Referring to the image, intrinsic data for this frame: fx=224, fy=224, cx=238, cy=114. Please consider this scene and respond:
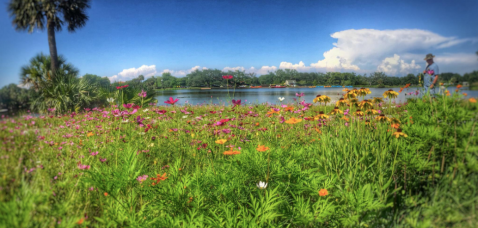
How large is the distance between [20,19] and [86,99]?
5547mm

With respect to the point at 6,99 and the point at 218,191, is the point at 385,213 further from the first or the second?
the point at 6,99

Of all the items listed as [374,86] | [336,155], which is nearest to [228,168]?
[336,155]

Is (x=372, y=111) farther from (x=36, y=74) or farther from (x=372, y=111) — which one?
(x=36, y=74)

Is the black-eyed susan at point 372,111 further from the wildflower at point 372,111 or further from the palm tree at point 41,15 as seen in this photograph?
the palm tree at point 41,15

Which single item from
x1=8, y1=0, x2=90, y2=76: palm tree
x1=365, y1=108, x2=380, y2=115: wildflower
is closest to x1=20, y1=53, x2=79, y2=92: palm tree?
x1=8, y1=0, x2=90, y2=76: palm tree

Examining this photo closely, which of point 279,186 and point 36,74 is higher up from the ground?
point 36,74

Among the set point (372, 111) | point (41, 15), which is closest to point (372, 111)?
point (372, 111)

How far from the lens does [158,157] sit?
10.3 ft

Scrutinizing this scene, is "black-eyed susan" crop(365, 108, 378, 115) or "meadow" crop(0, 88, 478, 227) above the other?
"black-eyed susan" crop(365, 108, 378, 115)

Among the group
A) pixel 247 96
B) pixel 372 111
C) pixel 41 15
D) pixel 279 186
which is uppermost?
pixel 41 15

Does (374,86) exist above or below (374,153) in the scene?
above

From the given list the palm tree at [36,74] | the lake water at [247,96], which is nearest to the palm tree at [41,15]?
the palm tree at [36,74]

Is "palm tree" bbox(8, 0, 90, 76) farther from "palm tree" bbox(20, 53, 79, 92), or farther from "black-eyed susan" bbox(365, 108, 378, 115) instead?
"black-eyed susan" bbox(365, 108, 378, 115)

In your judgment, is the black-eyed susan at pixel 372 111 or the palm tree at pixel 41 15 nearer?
the palm tree at pixel 41 15
